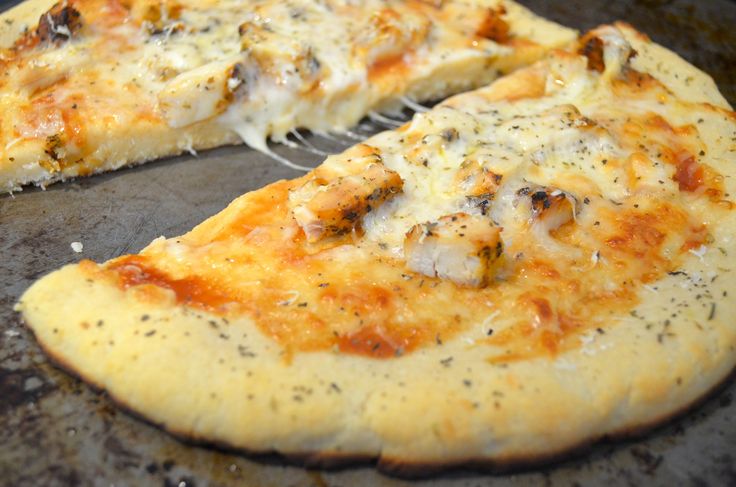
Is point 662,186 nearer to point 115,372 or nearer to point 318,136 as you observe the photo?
point 318,136

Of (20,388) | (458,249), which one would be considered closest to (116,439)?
(20,388)

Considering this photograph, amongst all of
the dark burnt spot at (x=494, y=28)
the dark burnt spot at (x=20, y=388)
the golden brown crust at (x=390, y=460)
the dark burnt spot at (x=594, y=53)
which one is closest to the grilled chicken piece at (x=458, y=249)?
the golden brown crust at (x=390, y=460)

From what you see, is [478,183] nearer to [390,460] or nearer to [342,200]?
[342,200]

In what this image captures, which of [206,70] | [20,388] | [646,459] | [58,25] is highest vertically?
[58,25]

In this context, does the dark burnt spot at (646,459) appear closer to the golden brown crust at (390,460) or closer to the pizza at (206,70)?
the golden brown crust at (390,460)

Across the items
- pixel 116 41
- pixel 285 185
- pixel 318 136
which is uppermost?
pixel 116 41

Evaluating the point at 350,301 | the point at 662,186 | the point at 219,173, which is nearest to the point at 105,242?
the point at 219,173

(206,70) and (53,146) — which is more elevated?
(206,70)
